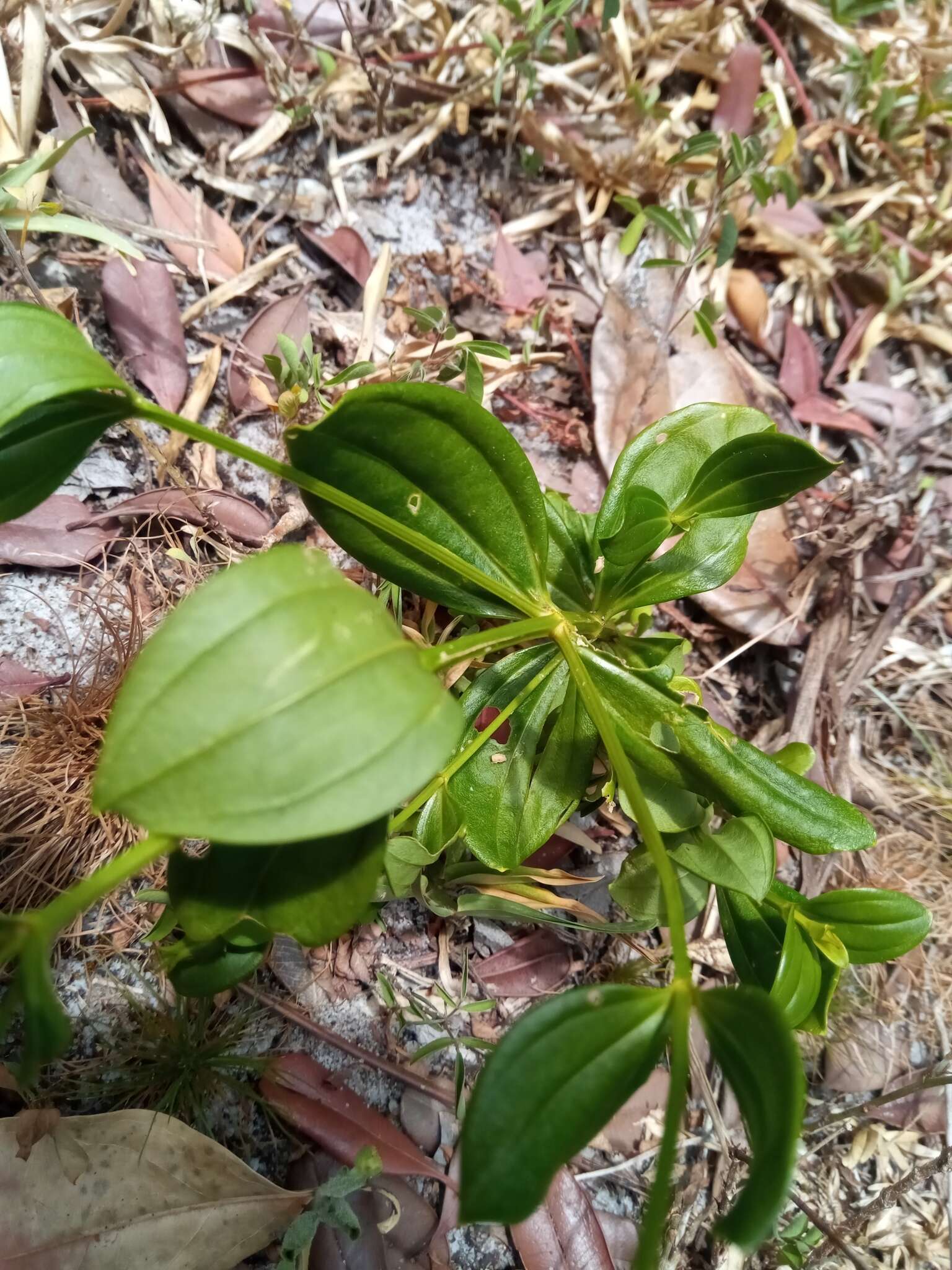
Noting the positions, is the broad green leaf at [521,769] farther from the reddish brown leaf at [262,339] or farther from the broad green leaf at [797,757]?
the reddish brown leaf at [262,339]

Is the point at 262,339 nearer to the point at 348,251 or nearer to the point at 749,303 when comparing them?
the point at 348,251

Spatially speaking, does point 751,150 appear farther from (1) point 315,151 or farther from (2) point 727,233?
(1) point 315,151

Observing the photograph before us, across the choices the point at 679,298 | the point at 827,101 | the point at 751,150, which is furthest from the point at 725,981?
the point at 827,101

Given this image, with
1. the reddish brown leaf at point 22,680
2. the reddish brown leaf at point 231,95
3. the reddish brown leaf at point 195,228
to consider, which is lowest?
the reddish brown leaf at point 22,680

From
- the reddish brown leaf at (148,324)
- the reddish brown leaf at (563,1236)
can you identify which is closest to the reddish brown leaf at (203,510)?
the reddish brown leaf at (148,324)

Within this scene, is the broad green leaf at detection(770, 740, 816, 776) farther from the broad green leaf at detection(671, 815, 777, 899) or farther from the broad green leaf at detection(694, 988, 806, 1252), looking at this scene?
the broad green leaf at detection(694, 988, 806, 1252)

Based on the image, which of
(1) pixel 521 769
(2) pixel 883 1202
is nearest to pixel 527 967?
(1) pixel 521 769
